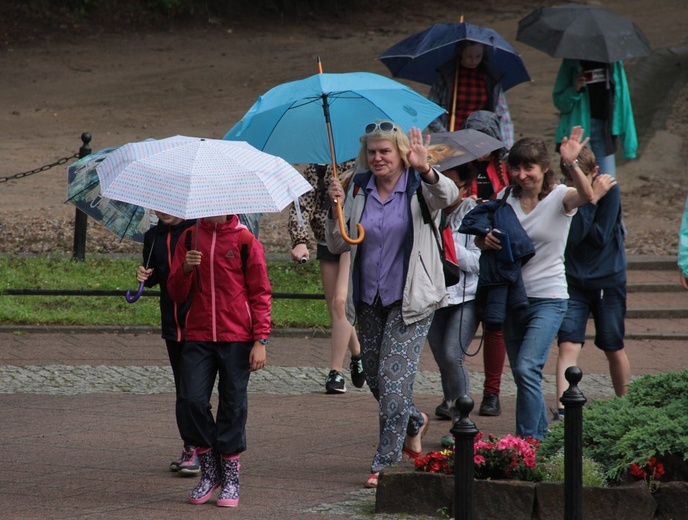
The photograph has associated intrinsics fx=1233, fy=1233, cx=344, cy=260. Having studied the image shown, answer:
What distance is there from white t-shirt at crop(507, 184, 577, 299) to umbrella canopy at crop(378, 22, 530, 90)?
304 centimetres

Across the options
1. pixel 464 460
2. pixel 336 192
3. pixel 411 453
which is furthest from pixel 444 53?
pixel 464 460

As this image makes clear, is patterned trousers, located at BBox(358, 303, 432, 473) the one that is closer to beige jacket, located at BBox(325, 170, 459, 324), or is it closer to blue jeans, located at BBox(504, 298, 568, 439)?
beige jacket, located at BBox(325, 170, 459, 324)

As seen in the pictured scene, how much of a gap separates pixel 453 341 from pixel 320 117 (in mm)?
1512

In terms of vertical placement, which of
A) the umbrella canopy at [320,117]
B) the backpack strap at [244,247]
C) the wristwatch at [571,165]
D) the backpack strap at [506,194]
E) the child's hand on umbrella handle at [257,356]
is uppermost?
the umbrella canopy at [320,117]

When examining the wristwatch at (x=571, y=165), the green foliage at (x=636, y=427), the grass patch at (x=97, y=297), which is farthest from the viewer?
the grass patch at (x=97, y=297)

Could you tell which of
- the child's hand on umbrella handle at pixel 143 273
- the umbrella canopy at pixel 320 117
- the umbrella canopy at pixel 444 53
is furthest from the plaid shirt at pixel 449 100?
the child's hand on umbrella handle at pixel 143 273

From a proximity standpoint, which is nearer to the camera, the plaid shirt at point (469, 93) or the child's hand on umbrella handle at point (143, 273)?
the child's hand on umbrella handle at point (143, 273)

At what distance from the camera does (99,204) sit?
698 cm

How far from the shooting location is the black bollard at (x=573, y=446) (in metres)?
4.67

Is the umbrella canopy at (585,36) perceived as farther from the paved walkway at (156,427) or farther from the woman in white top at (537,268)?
the woman in white top at (537,268)

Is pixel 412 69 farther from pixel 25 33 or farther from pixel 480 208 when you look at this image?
pixel 25 33

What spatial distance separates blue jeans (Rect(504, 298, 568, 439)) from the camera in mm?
6707

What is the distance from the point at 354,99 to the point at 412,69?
3262 millimetres

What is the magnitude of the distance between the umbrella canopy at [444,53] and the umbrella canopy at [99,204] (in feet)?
11.9
